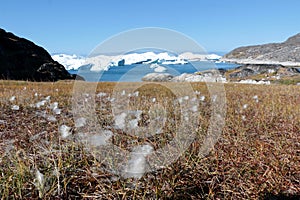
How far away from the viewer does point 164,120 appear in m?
3.32

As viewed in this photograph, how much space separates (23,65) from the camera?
90.6 ft

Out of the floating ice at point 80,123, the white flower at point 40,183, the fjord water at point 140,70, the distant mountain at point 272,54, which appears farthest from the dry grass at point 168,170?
the distant mountain at point 272,54

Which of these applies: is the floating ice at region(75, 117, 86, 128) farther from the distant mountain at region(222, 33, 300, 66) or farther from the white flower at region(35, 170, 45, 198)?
the distant mountain at region(222, 33, 300, 66)

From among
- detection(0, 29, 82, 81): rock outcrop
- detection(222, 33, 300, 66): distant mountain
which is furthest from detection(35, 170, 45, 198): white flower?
detection(222, 33, 300, 66): distant mountain

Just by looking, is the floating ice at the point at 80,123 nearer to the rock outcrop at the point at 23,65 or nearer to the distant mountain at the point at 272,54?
the rock outcrop at the point at 23,65

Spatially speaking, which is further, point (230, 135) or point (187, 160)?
point (230, 135)

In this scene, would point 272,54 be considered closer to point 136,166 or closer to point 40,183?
point 136,166

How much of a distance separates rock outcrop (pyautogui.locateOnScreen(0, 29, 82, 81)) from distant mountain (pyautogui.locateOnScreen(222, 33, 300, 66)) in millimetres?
61210

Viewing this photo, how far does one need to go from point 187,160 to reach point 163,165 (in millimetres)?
183

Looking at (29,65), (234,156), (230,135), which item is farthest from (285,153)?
(29,65)

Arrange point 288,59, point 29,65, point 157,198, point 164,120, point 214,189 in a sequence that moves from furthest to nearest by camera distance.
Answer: point 288,59, point 29,65, point 164,120, point 214,189, point 157,198

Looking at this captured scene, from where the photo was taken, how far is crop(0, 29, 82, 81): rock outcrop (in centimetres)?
2634

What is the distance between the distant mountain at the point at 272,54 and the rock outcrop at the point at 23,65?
61.2m

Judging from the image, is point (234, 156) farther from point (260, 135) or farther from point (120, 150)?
point (120, 150)
